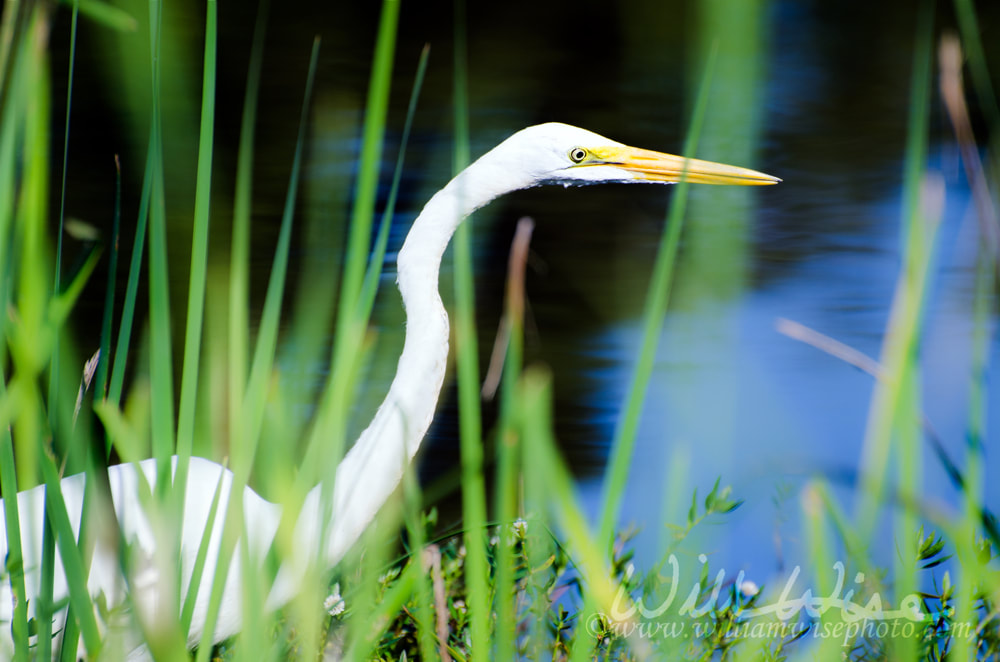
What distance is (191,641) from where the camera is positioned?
1.22 m

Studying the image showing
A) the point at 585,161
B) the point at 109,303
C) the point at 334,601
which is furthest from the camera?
the point at 585,161

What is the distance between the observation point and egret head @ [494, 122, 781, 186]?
137 cm

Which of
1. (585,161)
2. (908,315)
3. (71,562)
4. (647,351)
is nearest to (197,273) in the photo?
(71,562)

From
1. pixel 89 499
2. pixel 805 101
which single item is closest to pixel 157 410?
pixel 89 499

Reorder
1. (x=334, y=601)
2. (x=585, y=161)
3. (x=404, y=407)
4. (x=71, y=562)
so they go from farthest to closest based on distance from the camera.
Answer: (x=585, y=161) → (x=404, y=407) → (x=334, y=601) → (x=71, y=562)

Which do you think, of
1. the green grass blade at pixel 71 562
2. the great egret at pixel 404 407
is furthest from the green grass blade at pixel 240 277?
the great egret at pixel 404 407

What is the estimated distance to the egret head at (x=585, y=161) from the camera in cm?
137

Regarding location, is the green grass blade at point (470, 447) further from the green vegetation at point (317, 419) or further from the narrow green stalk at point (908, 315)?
the narrow green stalk at point (908, 315)

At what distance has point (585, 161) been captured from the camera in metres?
1.45

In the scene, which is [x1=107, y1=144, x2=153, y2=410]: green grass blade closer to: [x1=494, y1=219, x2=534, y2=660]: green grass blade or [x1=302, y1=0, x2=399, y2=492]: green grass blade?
[x1=302, y1=0, x2=399, y2=492]: green grass blade

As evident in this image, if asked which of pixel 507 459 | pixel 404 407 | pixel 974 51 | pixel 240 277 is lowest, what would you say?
pixel 404 407

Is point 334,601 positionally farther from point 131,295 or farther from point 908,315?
point 908,315

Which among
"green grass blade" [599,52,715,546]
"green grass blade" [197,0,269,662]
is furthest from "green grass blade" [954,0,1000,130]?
"green grass blade" [197,0,269,662]

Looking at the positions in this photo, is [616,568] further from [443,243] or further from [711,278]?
[711,278]
